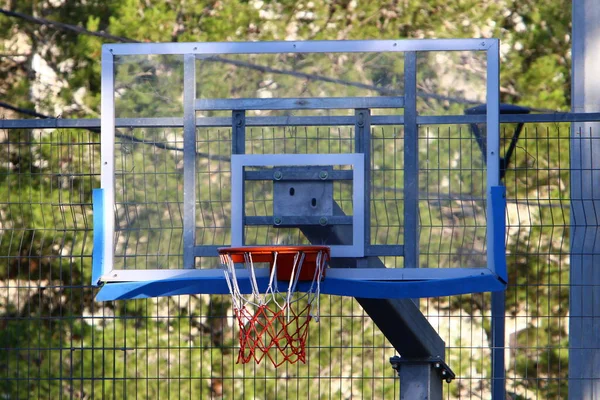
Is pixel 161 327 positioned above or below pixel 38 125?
below

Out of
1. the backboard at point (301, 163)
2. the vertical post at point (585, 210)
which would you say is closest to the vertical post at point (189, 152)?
the backboard at point (301, 163)

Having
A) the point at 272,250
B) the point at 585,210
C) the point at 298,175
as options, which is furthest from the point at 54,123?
the point at 585,210

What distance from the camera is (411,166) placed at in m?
6.31

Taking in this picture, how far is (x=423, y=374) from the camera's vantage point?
6664mm

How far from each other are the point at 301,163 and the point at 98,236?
1240 mm

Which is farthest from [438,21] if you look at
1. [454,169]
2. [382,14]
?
[454,169]

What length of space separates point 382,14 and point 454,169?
277 inches

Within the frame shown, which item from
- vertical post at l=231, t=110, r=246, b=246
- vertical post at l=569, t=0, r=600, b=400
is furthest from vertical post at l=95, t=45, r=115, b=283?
vertical post at l=569, t=0, r=600, b=400

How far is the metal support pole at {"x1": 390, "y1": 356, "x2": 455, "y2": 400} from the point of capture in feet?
21.8

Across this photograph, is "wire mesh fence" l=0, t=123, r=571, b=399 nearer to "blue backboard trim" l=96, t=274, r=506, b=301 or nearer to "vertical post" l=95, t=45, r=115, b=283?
"vertical post" l=95, t=45, r=115, b=283

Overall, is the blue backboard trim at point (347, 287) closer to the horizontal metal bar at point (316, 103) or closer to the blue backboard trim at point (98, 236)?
the blue backboard trim at point (98, 236)

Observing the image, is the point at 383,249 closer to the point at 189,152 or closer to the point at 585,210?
the point at 189,152

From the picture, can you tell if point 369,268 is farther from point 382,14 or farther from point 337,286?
point 382,14

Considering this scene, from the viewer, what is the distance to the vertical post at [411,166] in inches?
247
